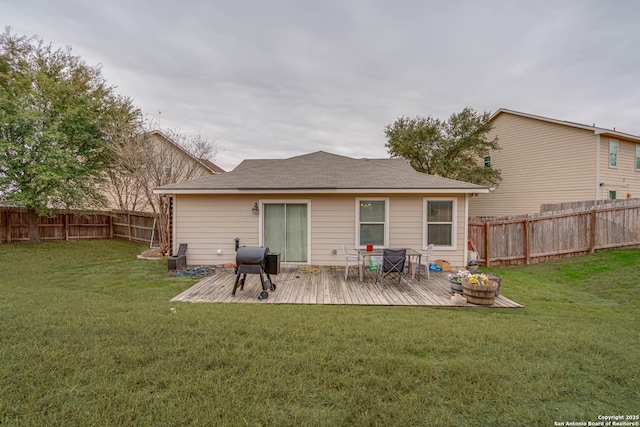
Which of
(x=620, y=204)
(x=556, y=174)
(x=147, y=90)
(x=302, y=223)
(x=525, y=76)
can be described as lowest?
(x=302, y=223)

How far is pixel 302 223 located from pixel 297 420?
6180mm

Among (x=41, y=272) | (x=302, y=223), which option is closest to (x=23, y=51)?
(x=41, y=272)

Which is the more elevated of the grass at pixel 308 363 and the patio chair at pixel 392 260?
the patio chair at pixel 392 260

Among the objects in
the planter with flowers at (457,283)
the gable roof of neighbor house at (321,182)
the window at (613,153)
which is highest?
the window at (613,153)

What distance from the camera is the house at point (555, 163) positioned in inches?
517

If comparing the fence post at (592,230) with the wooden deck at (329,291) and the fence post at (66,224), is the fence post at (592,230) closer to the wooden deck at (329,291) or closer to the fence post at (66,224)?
the wooden deck at (329,291)

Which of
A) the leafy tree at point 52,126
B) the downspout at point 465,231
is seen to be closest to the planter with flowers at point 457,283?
the downspout at point 465,231

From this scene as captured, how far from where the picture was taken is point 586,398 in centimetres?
221

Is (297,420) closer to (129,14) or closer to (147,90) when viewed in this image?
(129,14)

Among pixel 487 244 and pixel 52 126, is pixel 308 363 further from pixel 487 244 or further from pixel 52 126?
pixel 52 126

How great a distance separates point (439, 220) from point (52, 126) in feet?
49.9

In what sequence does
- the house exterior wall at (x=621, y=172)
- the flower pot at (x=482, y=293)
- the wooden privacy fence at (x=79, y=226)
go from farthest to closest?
the house exterior wall at (x=621, y=172) → the wooden privacy fence at (x=79, y=226) → the flower pot at (x=482, y=293)

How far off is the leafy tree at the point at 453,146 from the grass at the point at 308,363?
12922 mm

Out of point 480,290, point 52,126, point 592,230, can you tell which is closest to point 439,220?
point 480,290
